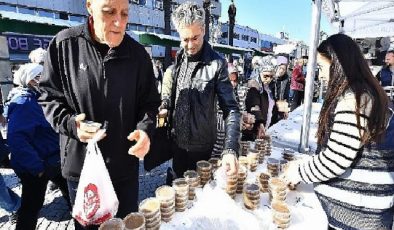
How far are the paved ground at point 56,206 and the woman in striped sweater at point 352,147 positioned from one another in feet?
10.1

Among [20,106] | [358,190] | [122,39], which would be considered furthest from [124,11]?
[20,106]

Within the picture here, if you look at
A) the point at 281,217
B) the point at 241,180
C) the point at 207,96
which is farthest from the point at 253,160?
the point at 281,217

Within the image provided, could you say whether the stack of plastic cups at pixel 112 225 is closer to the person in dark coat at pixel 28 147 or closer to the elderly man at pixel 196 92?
the elderly man at pixel 196 92

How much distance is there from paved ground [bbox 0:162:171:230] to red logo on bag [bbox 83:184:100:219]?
2496 millimetres

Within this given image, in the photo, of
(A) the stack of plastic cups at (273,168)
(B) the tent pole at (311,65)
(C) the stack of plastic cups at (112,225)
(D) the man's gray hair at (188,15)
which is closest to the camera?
(C) the stack of plastic cups at (112,225)

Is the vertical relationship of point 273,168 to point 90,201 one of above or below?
below

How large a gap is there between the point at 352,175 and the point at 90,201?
1.39 meters

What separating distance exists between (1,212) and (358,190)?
4.35 m

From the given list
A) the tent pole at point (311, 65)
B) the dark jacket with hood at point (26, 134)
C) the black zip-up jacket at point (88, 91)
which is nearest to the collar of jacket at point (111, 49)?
the black zip-up jacket at point (88, 91)

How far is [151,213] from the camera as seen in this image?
1.45 meters

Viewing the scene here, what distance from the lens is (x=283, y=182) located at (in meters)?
1.86

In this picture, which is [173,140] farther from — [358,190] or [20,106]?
[20,106]

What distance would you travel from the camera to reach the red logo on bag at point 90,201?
54.9 inches

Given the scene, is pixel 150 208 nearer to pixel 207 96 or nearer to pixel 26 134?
pixel 207 96
